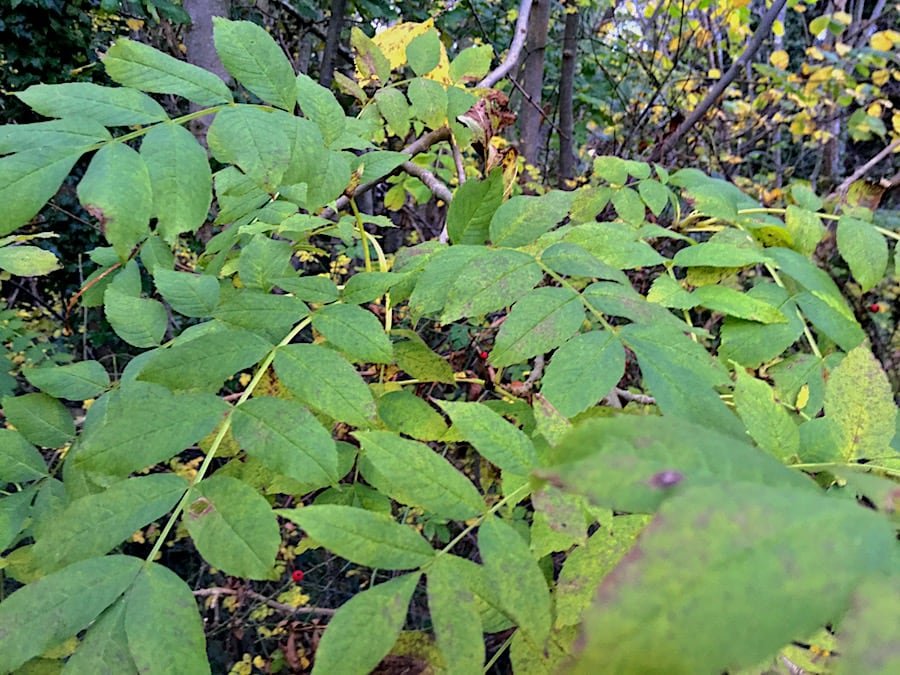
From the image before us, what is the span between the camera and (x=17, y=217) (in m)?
0.69

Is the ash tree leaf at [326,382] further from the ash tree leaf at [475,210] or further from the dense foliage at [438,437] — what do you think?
the ash tree leaf at [475,210]

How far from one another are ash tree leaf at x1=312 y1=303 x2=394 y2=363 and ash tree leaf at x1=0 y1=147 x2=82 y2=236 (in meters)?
0.34

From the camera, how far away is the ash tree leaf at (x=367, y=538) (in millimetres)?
577

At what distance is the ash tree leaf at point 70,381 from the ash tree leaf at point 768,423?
37.1 inches

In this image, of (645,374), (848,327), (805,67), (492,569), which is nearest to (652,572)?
(492,569)

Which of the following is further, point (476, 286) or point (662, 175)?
point (662, 175)

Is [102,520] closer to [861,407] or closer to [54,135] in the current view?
[54,135]

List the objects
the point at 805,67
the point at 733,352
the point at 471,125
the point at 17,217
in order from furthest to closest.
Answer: the point at 805,67, the point at 471,125, the point at 733,352, the point at 17,217

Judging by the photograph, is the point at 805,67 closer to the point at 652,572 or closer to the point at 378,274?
the point at 378,274

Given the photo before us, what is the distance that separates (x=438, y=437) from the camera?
91cm

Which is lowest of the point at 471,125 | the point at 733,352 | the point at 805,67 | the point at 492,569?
the point at 492,569

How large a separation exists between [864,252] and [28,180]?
4.40ft

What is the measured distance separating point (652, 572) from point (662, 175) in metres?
1.25

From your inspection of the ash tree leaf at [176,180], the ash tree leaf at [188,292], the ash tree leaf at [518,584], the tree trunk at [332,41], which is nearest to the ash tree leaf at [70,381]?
the ash tree leaf at [188,292]
